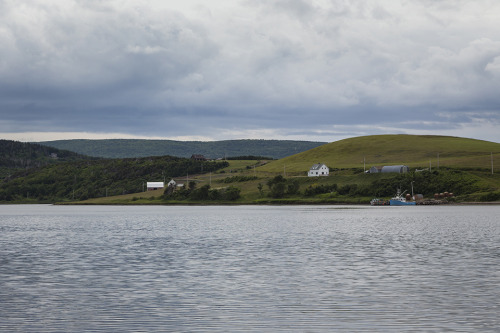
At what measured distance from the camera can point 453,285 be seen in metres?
34.1

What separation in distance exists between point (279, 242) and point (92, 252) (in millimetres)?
19194

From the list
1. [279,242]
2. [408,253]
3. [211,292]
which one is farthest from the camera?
[279,242]

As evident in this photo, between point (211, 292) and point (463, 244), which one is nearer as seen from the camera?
point (211, 292)

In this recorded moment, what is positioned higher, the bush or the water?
the bush

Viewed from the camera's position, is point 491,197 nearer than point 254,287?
No

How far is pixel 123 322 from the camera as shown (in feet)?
81.7

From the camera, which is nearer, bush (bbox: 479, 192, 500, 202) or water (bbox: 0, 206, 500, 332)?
water (bbox: 0, 206, 500, 332)

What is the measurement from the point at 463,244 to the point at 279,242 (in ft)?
58.4

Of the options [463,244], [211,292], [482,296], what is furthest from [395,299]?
[463,244]

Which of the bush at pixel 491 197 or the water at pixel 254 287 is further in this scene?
the bush at pixel 491 197

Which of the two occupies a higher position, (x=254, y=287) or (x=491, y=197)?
(x=491, y=197)

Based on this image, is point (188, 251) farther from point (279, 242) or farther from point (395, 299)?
point (395, 299)

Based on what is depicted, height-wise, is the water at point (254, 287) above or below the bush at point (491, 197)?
below

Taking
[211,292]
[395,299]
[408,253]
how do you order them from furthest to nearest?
[408,253]
[211,292]
[395,299]
